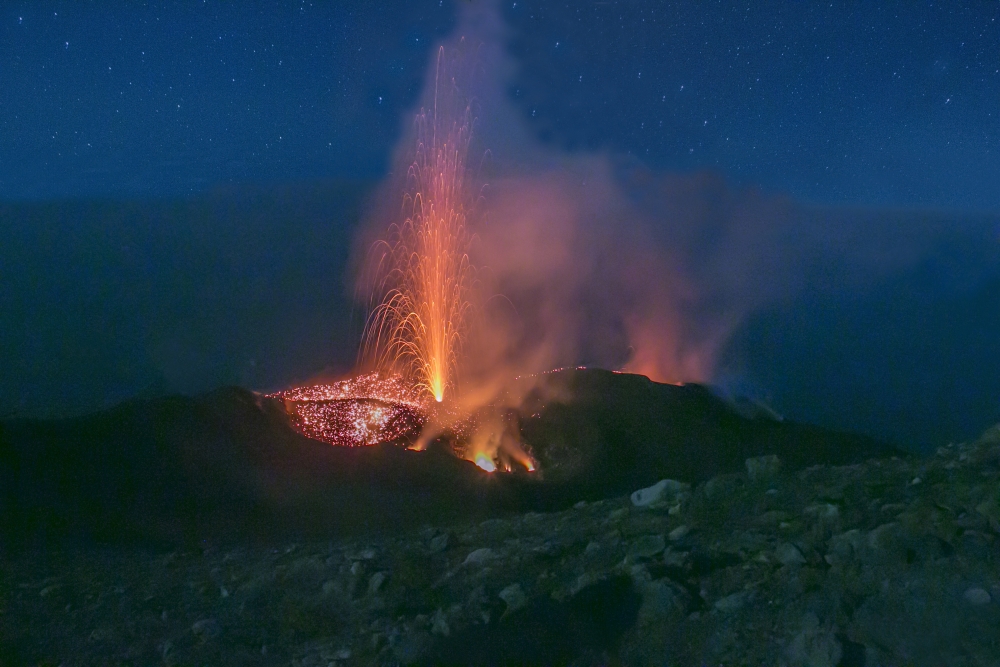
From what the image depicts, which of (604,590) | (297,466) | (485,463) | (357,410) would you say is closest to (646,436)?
(485,463)

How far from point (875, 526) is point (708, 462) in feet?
18.8

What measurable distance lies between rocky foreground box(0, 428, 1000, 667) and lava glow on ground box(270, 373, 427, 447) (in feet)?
15.8

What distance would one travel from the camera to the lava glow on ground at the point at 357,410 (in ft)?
40.8

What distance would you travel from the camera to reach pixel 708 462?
11289 mm

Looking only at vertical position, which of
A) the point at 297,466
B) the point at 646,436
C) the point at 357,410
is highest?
the point at 357,410

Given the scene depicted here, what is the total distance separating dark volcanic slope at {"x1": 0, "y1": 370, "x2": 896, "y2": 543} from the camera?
8781mm

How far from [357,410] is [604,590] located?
9.17 meters

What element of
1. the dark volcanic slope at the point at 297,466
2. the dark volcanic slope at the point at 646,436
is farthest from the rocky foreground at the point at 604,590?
the dark volcanic slope at the point at 646,436

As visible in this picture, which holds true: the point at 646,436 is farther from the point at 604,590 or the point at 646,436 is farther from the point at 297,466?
the point at 604,590

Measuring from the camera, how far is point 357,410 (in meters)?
13.8

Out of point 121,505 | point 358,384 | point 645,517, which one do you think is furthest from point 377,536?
point 358,384

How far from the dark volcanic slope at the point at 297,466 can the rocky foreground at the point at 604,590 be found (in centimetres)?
123

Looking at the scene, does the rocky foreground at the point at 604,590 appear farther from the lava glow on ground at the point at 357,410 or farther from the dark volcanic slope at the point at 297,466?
the lava glow on ground at the point at 357,410

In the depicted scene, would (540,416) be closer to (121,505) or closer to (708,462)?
(708,462)
